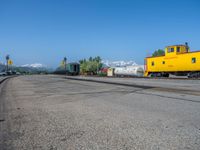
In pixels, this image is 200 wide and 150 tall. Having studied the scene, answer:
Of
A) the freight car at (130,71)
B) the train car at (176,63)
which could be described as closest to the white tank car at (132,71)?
the freight car at (130,71)

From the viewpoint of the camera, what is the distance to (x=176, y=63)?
1143 inches

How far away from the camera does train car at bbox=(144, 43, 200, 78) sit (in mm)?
26727

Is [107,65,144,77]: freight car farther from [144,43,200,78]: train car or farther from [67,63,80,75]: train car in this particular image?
[144,43,200,78]: train car

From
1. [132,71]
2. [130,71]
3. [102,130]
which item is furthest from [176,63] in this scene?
[102,130]

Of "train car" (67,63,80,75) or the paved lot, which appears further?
"train car" (67,63,80,75)

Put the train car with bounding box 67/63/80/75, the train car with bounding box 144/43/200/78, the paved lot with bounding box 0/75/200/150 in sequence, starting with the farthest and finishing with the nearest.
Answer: the train car with bounding box 67/63/80/75
the train car with bounding box 144/43/200/78
the paved lot with bounding box 0/75/200/150

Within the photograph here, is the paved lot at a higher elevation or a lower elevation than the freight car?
lower

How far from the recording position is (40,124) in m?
4.97

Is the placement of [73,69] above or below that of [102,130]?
above

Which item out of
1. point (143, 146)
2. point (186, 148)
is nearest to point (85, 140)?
point (143, 146)

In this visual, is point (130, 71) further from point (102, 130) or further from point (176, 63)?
point (102, 130)

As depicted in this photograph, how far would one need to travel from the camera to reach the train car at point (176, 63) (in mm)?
26727

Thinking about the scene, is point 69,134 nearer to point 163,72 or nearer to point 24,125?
point 24,125

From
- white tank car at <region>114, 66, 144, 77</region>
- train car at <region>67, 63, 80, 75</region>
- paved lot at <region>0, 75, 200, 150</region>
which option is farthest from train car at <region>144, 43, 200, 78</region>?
train car at <region>67, 63, 80, 75</region>
